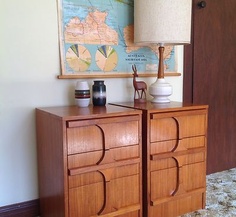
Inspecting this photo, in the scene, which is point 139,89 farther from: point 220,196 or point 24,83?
point 220,196

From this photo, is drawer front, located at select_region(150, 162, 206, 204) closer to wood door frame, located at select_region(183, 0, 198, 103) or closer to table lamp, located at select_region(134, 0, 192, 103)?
table lamp, located at select_region(134, 0, 192, 103)

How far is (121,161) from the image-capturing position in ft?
5.23

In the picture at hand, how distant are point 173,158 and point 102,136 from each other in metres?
0.51

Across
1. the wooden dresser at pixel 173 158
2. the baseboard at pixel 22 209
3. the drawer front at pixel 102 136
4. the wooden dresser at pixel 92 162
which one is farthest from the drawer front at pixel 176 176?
the baseboard at pixel 22 209

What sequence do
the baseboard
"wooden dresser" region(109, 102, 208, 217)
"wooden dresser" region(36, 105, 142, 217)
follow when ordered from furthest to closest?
the baseboard → "wooden dresser" region(109, 102, 208, 217) → "wooden dresser" region(36, 105, 142, 217)

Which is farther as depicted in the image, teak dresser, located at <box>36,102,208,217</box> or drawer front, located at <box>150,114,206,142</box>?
drawer front, located at <box>150,114,206,142</box>

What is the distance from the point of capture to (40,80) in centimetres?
184

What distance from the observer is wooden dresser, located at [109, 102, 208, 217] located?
1694 mm

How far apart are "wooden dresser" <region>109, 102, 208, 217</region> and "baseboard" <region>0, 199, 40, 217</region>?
2.37 feet

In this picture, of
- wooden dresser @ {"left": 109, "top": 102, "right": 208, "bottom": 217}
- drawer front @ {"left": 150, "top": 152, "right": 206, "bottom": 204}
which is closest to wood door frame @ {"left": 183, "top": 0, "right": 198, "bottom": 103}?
wooden dresser @ {"left": 109, "top": 102, "right": 208, "bottom": 217}

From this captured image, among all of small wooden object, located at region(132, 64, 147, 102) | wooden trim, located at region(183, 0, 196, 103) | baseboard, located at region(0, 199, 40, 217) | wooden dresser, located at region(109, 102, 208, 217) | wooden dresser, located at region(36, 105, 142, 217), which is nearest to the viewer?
wooden dresser, located at region(36, 105, 142, 217)

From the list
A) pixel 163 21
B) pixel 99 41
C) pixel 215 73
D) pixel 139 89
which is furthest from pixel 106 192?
pixel 215 73

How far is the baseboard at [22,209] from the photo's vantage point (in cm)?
181

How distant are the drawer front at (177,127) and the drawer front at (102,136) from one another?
120 mm
